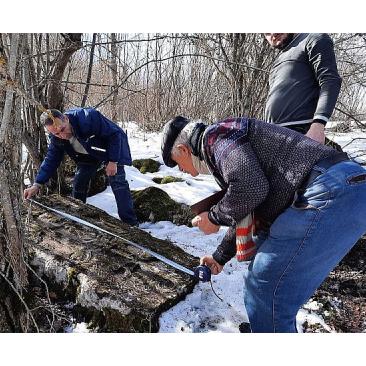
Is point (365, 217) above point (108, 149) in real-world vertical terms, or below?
above

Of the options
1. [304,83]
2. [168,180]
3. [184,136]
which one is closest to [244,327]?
[184,136]

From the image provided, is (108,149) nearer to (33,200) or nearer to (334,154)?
(33,200)

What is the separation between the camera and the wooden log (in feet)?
5.82

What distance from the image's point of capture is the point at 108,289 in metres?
1.88

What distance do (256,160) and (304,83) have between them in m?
0.86

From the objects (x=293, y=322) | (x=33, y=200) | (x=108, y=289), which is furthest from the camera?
(x=33, y=200)

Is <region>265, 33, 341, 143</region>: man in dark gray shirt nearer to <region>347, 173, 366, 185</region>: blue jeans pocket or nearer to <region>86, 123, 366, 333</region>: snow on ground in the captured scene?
<region>347, 173, 366, 185</region>: blue jeans pocket

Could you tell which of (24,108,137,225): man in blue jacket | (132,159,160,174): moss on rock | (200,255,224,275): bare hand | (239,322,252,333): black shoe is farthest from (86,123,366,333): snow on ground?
(132,159,160,174): moss on rock

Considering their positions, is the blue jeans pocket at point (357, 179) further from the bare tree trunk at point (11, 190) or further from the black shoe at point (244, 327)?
the bare tree trunk at point (11, 190)

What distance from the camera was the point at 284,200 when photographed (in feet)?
4.24

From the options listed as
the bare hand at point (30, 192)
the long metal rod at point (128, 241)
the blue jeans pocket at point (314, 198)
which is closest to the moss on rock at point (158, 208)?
the long metal rod at point (128, 241)

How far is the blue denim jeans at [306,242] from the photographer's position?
1.19 meters
